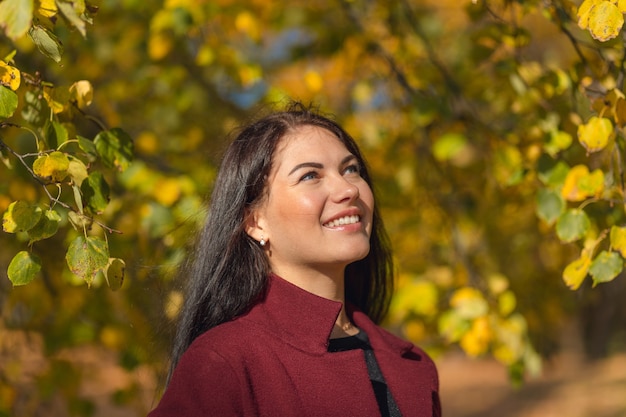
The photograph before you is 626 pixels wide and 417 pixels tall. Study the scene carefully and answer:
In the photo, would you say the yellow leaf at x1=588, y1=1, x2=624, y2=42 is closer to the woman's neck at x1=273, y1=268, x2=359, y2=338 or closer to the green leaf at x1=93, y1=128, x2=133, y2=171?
the woman's neck at x1=273, y1=268, x2=359, y2=338

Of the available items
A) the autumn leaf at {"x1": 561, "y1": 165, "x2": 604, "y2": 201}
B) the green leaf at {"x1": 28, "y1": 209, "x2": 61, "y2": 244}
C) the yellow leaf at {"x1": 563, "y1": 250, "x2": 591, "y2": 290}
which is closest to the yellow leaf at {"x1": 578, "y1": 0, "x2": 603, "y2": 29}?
the autumn leaf at {"x1": 561, "y1": 165, "x2": 604, "y2": 201}

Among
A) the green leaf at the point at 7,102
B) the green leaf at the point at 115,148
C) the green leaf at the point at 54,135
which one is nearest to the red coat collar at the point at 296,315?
the green leaf at the point at 115,148

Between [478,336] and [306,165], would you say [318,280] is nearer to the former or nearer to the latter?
[306,165]

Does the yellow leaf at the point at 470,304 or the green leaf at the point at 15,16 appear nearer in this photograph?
the green leaf at the point at 15,16

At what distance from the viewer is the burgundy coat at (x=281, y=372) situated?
176 centimetres

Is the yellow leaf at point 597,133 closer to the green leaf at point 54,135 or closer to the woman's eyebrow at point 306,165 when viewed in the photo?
the woman's eyebrow at point 306,165

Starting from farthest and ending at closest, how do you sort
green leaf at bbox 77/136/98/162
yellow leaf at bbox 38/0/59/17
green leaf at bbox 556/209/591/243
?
1. green leaf at bbox 556/209/591/243
2. green leaf at bbox 77/136/98/162
3. yellow leaf at bbox 38/0/59/17

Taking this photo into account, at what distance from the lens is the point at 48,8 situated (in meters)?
1.62

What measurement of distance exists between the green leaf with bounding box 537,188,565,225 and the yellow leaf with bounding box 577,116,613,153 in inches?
13.6

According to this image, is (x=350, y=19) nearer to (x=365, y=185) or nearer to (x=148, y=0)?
(x=148, y=0)

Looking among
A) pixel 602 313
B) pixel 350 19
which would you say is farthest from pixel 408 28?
pixel 602 313

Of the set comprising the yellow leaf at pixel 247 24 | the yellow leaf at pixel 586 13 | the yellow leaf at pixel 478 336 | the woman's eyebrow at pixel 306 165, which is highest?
the yellow leaf at pixel 247 24

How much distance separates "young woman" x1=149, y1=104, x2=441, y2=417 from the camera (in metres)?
1.87

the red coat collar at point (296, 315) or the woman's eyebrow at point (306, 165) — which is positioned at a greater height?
the woman's eyebrow at point (306, 165)
